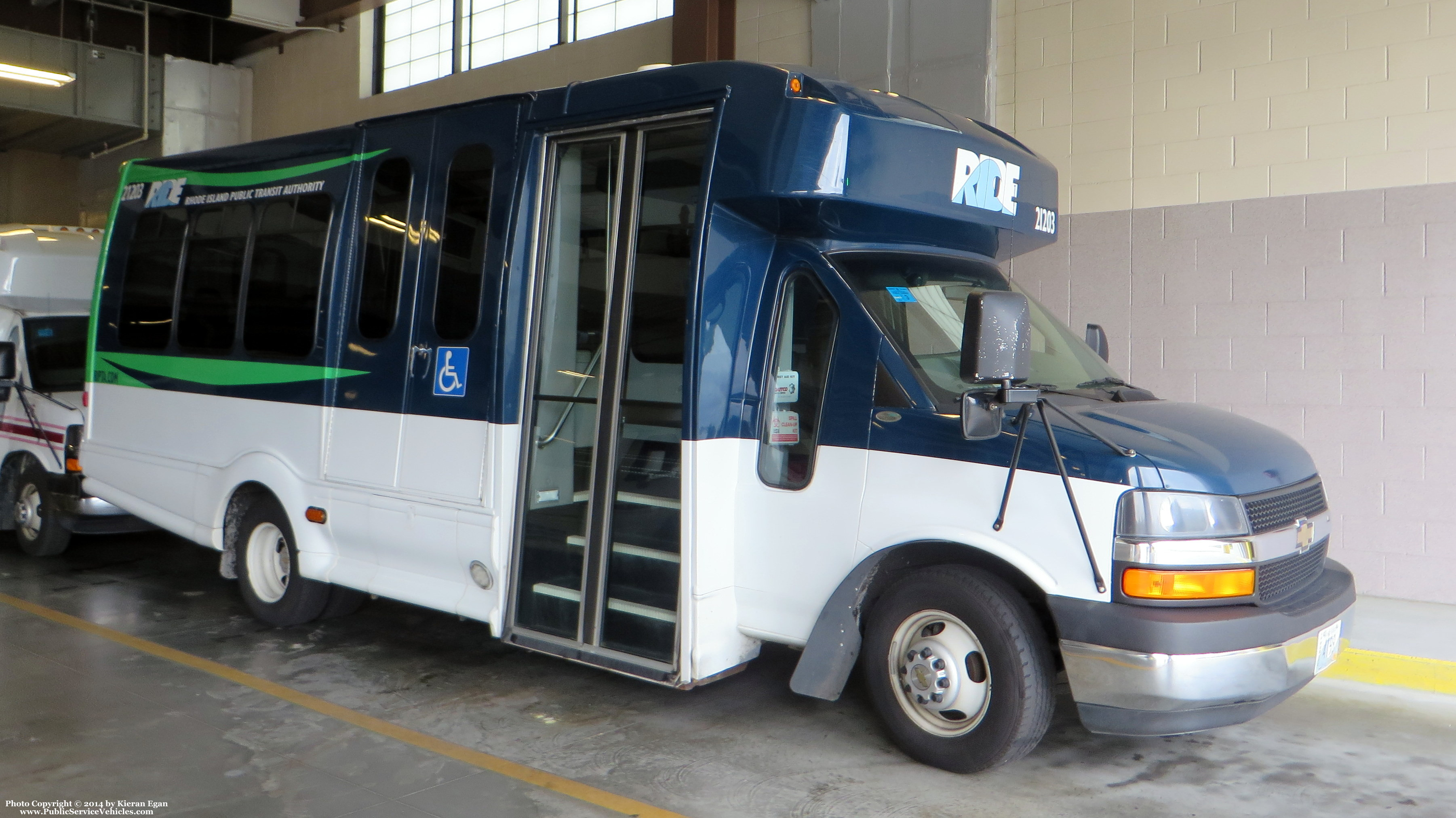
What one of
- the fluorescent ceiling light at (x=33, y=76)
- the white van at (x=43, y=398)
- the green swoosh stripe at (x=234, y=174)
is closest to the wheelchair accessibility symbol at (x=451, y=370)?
the green swoosh stripe at (x=234, y=174)

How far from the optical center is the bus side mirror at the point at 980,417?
4195mm

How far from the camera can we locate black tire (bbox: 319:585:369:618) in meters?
6.87

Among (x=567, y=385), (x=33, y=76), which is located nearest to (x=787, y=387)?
(x=567, y=385)

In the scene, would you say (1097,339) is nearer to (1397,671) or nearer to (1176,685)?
(1397,671)

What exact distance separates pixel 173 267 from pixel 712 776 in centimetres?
519

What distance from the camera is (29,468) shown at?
8945 millimetres

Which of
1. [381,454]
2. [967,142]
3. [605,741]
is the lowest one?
[605,741]

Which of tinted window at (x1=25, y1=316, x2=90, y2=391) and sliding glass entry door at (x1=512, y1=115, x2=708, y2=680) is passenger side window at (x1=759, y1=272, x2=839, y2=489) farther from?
tinted window at (x1=25, y1=316, x2=90, y2=391)

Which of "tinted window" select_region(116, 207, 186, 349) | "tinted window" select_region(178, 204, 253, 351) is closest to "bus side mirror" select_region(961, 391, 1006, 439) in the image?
"tinted window" select_region(178, 204, 253, 351)

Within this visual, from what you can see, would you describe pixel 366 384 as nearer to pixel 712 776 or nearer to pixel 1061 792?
pixel 712 776

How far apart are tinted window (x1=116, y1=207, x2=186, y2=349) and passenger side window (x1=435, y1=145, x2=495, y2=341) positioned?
8.76ft

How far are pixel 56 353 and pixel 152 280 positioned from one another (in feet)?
7.03

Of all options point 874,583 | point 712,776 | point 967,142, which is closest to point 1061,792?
point 874,583

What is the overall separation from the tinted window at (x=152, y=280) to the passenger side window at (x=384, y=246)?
6.52 ft
